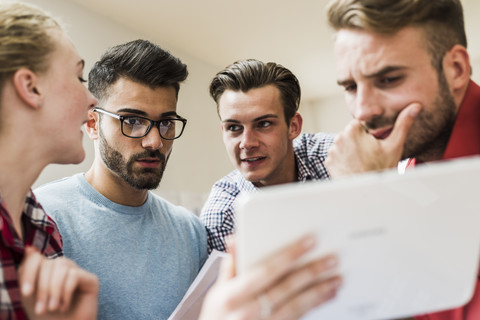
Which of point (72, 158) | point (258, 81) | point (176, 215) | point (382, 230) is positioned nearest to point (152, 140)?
point (176, 215)

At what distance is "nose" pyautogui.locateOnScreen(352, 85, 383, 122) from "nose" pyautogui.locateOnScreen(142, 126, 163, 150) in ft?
2.72

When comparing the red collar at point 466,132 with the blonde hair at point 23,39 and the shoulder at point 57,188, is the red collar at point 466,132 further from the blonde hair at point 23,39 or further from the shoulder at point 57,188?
the shoulder at point 57,188

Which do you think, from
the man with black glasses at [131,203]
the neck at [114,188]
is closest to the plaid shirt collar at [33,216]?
the man with black glasses at [131,203]

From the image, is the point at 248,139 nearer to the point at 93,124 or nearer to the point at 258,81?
the point at 258,81

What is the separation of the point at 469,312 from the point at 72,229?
3.77 ft

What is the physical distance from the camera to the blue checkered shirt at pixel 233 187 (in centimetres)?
172

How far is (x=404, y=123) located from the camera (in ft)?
3.09

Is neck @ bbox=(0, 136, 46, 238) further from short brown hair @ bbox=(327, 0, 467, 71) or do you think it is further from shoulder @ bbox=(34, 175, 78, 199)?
short brown hair @ bbox=(327, 0, 467, 71)

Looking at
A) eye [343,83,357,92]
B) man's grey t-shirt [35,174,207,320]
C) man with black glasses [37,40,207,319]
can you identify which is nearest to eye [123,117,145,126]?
man with black glasses [37,40,207,319]

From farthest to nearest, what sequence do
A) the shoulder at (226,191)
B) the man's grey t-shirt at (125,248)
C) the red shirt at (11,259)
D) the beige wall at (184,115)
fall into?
the beige wall at (184,115)
the shoulder at (226,191)
the man's grey t-shirt at (125,248)
the red shirt at (11,259)

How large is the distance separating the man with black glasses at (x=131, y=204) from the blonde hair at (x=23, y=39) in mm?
596

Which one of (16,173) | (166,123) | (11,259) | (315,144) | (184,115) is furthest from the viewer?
(184,115)

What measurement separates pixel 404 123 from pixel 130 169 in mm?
989

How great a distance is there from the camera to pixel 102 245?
1.37 meters
